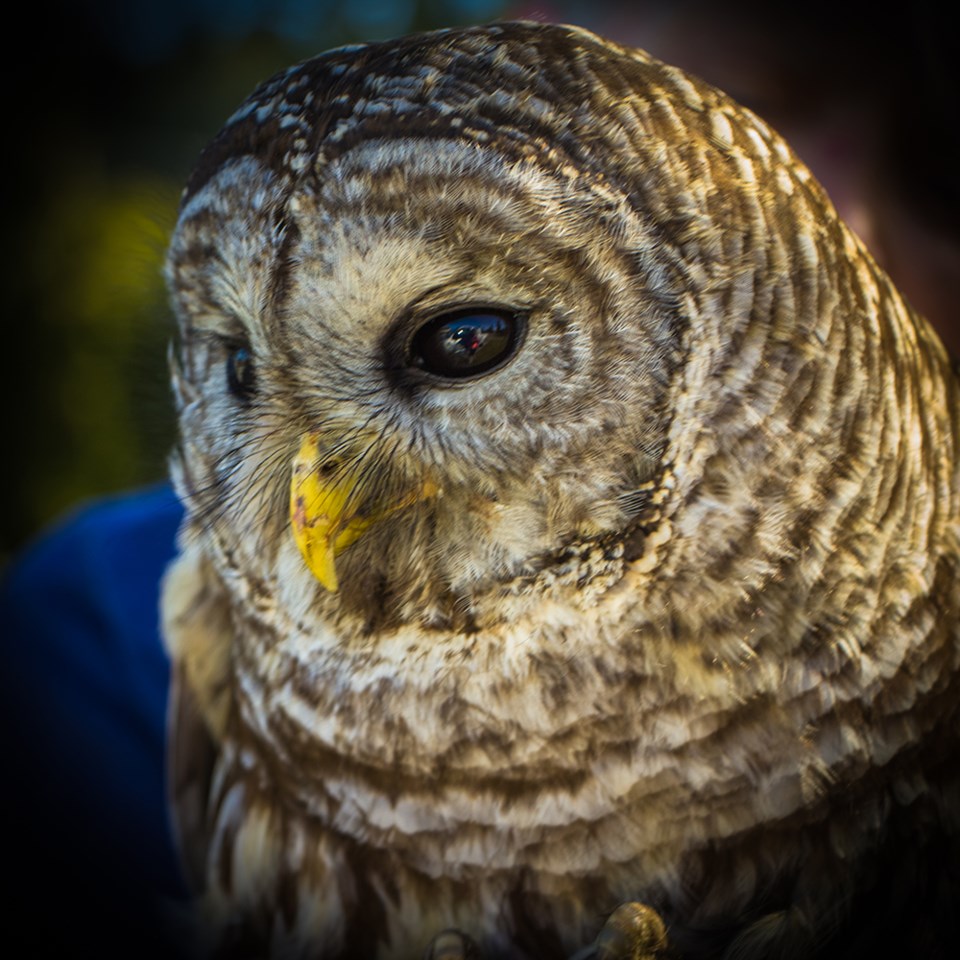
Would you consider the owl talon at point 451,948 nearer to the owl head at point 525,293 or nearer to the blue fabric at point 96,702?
the owl head at point 525,293

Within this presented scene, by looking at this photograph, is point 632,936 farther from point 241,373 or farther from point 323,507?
point 241,373

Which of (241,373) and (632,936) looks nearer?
(632,936)

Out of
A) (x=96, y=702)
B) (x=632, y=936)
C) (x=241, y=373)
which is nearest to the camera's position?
(x=632, y=936)

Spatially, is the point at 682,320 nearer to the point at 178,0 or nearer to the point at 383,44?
the point at 383,44

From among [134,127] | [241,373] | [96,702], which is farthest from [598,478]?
[96,702]

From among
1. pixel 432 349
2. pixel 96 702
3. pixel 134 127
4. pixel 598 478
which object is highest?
pixel 134 127

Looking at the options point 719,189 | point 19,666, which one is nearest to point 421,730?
point 719,189

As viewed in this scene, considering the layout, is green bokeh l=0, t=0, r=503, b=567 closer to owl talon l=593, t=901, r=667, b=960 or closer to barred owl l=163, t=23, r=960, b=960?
barred owl l=163, t=23, r=960, b=960
